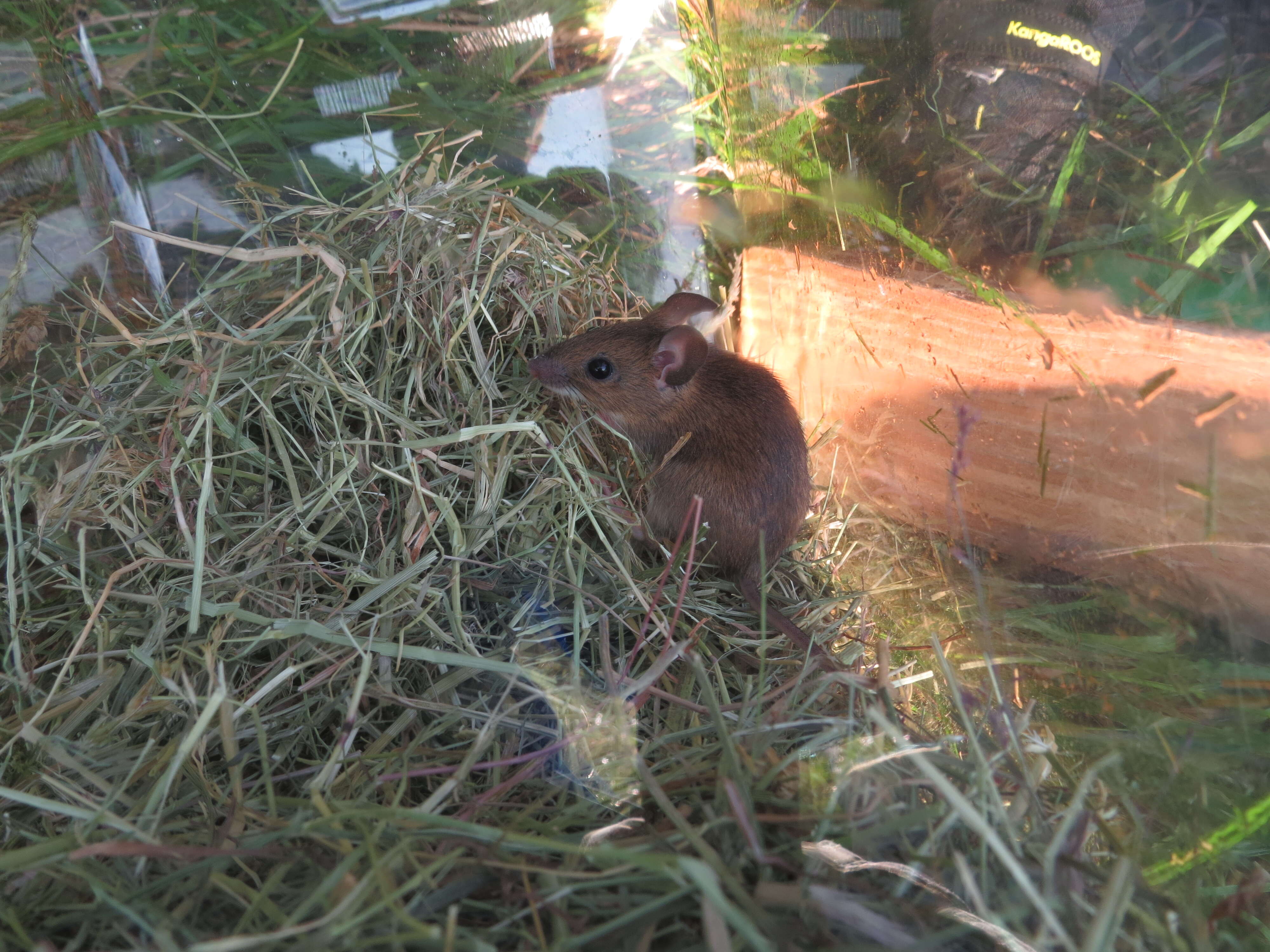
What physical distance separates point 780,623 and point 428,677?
1.13 m

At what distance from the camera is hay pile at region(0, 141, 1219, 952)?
4.19ft

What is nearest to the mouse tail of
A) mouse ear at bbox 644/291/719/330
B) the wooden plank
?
the wooden plank

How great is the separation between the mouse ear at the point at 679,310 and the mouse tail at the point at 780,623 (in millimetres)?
1159

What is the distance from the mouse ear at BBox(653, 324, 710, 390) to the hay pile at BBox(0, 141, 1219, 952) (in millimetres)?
381

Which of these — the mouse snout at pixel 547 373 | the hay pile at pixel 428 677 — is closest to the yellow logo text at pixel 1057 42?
the hay pile at pixel 428 677

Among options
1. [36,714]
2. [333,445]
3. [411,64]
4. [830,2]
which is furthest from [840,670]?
[411,64]

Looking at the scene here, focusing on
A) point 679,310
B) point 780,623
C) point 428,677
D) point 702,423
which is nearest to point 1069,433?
point 780,623

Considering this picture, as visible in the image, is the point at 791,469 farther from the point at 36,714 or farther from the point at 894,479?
the point at 36,714

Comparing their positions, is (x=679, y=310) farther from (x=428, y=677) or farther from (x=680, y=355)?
(x=428, y=677)

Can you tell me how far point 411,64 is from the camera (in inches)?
121

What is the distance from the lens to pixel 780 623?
2.30 m

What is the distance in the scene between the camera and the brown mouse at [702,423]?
2596 mm

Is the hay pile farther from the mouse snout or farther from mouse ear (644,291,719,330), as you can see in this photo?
mouse ear (644,291,719,330)

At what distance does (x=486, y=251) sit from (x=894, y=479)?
1.79m
